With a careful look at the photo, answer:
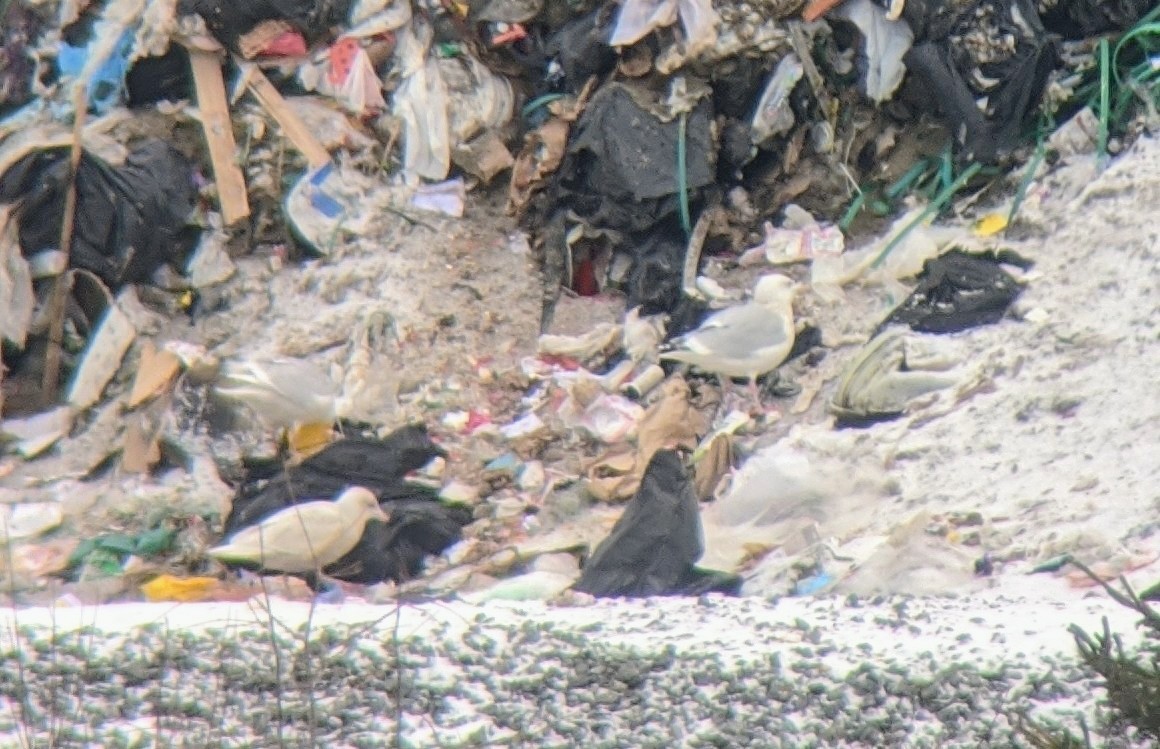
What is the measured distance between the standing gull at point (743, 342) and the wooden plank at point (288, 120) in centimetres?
130

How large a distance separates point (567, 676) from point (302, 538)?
1.33 metres

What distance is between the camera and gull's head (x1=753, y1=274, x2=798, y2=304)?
462 cm

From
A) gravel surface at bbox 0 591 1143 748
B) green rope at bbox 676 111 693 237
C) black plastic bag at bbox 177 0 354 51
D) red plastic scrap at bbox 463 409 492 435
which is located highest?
black plastic bag at bbox 177 0 354 51

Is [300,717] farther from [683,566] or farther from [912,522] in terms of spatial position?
[912,522]

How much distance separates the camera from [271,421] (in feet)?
14.6

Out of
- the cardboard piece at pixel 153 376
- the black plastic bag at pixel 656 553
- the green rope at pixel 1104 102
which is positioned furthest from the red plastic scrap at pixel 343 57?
the green rope at pixel 1104 102

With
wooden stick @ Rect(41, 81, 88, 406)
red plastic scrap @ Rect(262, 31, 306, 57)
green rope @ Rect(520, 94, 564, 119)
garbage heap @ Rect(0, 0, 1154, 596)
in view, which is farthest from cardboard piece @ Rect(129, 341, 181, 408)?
green rope @ Rect(520, 94, 564, 119)

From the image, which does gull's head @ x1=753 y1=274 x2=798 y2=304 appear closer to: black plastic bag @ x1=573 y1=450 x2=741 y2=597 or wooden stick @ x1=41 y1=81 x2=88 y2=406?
black plastic bag @ x1=573 y1=450 x2=741 y2=597

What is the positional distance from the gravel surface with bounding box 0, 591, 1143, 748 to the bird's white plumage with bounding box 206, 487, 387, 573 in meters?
0.74

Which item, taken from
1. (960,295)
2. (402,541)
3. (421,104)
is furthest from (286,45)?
(960,295)

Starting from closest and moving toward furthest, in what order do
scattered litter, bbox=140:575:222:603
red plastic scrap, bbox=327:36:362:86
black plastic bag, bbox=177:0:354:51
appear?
scattered litter, bbox=140:575:222:603 < black plastic bag, bbox=177:0:354:51 < red plastic scrap, bbox=327:36:362:86

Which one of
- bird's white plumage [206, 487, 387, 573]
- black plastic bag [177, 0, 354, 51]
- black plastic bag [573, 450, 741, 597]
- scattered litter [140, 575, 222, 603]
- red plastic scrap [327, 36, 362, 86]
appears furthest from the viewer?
red plastic scrap [327, 36, 362, 86]

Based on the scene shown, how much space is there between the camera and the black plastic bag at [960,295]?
443cm

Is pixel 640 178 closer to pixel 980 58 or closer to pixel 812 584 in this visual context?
pixel 980 58
